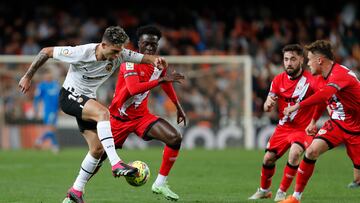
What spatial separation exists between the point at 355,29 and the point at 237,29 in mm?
3952

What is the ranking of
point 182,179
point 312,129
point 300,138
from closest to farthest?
point 312,129 < point 300,138 < point 182,179

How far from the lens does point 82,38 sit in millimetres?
26797

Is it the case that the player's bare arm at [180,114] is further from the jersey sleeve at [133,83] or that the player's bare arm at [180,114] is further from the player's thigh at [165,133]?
the jersey sleeve at [133,83]

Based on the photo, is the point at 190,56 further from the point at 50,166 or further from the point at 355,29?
the point at 50,166

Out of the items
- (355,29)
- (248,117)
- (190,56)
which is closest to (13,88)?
(190,56)

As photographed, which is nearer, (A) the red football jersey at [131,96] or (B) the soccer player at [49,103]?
(A) the red football jersey at [131,96]

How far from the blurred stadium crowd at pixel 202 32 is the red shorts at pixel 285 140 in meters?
12.8

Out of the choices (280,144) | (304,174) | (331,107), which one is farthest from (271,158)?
(304,174)

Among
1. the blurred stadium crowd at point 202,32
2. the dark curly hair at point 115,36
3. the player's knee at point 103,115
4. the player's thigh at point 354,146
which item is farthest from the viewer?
the blurred stadium crowd at point 202,32

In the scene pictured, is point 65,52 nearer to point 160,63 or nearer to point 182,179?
point 160,63

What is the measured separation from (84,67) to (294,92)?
9.90ft

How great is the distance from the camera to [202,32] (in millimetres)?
27594

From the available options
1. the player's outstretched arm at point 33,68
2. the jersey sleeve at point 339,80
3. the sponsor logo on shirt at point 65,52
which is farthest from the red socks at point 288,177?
the player's outstretched arm at point 33,68

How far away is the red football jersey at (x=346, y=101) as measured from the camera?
32.3 ft
